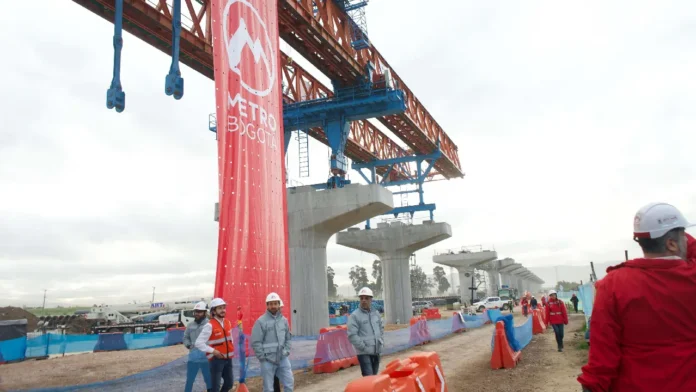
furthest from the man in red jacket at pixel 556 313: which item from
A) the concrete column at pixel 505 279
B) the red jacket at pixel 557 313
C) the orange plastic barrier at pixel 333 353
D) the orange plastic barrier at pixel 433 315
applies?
the concrete column at pixel 505 279

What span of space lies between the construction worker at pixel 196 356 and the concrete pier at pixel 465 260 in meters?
58.9

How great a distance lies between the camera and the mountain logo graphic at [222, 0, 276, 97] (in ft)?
35.0

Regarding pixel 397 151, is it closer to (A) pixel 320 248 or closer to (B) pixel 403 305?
(B) pixel 403 305

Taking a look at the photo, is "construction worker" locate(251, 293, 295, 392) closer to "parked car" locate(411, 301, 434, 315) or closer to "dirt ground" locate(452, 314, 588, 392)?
"dirt ground" locate(452, 314, 588, 392)

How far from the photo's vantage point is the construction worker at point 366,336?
7.35 meters

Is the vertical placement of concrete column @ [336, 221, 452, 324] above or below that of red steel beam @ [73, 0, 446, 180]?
below

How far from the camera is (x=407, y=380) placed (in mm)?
4961

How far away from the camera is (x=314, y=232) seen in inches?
830

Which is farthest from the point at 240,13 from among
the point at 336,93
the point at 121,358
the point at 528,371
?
the point at 121,358

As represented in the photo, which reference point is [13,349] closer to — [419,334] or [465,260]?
[419,334]

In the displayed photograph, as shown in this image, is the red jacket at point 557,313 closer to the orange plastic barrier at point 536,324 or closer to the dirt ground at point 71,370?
the orange plastic barrier at point 536,324

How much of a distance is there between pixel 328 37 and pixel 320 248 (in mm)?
8766

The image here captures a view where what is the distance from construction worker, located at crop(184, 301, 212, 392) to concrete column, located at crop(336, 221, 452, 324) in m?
28.3

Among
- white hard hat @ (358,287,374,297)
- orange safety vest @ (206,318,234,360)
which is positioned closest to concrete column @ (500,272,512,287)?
white hard hat @ (358,287,374,297)
